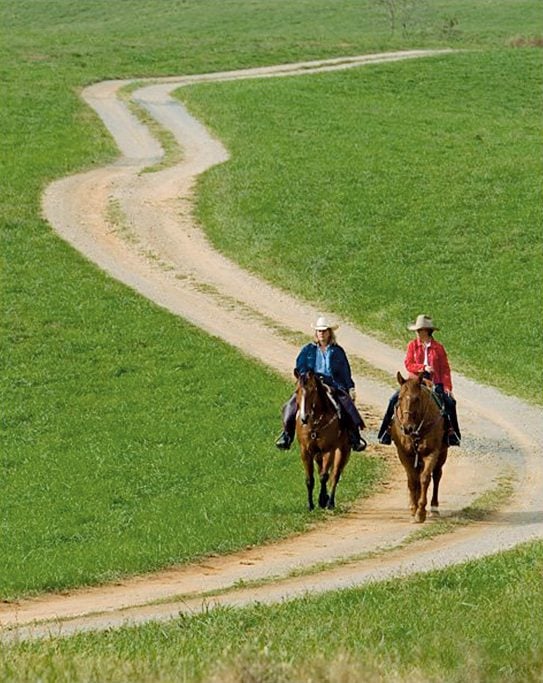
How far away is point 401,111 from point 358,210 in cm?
1865

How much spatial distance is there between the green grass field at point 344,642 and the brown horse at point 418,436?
4.64 metres

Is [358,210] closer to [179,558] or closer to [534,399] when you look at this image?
[534,399]

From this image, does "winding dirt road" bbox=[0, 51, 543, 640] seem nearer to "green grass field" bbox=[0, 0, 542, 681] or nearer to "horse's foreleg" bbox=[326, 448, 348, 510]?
"horse's foreleg" bbox=[326, 448, 348, 510]

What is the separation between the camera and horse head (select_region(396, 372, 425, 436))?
22484mm

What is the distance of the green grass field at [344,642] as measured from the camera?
12.6 metres

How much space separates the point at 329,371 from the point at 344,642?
33.1 ft

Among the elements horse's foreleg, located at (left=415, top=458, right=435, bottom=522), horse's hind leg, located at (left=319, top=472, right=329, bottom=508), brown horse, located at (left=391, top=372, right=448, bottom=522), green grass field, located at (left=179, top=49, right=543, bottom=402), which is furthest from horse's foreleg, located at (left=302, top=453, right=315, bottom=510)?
green grass field, located at (left=179, top=49, right=543, bottom=402)

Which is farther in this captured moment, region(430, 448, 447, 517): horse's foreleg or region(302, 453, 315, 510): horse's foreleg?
region(302, 453, 315, 510): horse's foreleg

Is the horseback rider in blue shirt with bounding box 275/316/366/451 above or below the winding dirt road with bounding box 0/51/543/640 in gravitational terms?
above

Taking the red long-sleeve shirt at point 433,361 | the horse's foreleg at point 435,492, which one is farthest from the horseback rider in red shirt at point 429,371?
the horse's foreleg at point 435,492

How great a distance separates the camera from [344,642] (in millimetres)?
13961

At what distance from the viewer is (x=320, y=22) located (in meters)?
121

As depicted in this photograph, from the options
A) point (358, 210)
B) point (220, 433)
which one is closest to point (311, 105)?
point (358, 210)

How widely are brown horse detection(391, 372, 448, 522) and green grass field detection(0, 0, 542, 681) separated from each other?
1.95 metres
